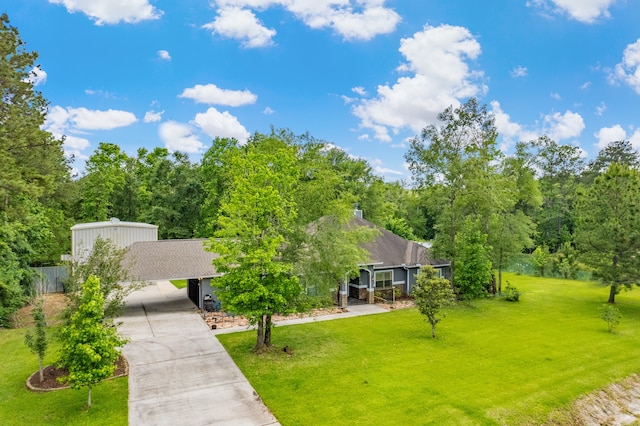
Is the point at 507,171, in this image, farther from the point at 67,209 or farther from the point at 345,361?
the point at 67,209

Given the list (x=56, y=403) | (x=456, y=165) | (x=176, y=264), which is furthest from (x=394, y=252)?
(x=56, y=403)

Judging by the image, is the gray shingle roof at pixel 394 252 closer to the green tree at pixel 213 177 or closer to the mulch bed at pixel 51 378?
the mulch bed at pixel 51 378

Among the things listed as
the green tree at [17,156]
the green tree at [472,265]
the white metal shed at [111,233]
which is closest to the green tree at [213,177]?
the white metal shed at [111,233]

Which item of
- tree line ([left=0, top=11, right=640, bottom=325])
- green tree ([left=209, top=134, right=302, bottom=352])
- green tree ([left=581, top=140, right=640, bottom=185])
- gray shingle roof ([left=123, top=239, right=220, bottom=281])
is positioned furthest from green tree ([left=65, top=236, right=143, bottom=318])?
green tree ([left=581, top=140, right=640, bottom=185])

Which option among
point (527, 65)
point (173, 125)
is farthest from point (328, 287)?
point (173, 125)

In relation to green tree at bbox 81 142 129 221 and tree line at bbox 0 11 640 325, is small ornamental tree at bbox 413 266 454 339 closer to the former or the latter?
tree line at bbox 0 11 640 325

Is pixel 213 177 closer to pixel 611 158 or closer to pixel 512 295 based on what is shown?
pixel 512 295

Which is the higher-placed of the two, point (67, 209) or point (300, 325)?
point (67, 209)
